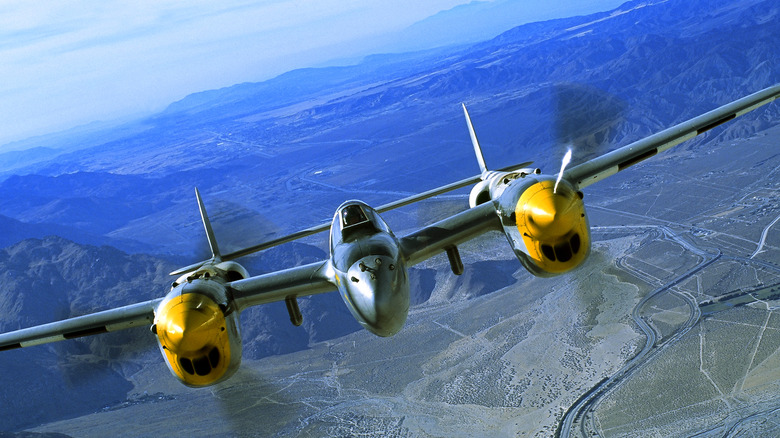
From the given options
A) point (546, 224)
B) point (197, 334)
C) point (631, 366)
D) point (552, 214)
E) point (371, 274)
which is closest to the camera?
point (371, 274)

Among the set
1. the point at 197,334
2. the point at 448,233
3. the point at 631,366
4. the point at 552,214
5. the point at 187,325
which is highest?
the point at 552,214

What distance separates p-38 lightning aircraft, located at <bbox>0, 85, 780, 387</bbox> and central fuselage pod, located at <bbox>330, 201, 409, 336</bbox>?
0.10 ft

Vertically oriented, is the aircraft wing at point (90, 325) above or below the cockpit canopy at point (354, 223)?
below

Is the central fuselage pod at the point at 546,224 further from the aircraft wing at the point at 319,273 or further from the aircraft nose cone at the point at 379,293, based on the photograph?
the aircraft nose cone at the point at 379,293

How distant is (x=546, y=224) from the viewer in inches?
702

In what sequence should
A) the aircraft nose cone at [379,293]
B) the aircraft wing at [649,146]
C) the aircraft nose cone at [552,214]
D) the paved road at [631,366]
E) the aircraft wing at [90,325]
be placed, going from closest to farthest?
1. the aircraft nose cone at [379,293]
2. the aircraft nose cone at [552,214]
3. the aircraft wing at [90,325]
4. the aircraft wing at [649,146]
5. the paved road at [631,366]

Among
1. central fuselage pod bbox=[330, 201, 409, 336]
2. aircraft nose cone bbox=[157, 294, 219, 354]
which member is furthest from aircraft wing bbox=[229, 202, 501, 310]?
aircraft nose cone bbox=[157, 294, 219, 354]

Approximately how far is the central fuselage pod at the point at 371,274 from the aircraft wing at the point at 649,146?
7165mm

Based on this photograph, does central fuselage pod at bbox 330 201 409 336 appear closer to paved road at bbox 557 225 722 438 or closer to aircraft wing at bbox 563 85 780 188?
aircraft wing at bbox 563 85 780 188

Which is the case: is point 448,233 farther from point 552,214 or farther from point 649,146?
point 649,146

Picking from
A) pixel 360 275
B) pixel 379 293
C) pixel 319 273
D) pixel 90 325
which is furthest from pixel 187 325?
pixel 379 293

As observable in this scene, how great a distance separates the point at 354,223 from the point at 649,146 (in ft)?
39.3

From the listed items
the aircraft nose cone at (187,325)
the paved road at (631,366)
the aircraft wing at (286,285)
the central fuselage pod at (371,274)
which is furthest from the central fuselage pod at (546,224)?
the paved road at (631,366)

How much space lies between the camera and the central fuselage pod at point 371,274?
622 inches
